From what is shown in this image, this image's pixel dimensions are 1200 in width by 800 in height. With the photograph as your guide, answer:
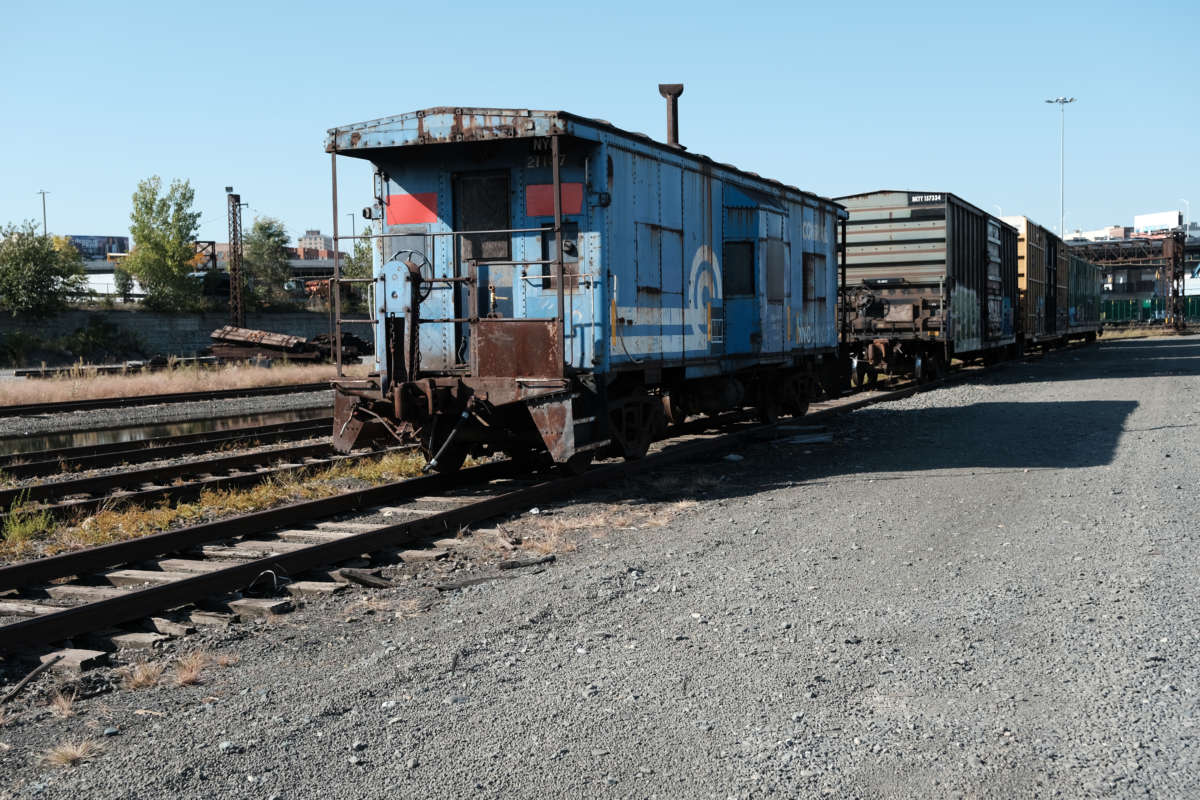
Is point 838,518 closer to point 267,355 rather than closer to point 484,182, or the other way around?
point 484,182

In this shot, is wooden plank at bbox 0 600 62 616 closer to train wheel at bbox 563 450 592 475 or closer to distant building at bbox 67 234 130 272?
train wheel at bbox 563 450 592 475

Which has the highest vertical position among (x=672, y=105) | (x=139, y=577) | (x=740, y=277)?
(x=672, y=105)

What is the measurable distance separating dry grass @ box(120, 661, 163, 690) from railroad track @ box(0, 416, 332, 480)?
293 inches

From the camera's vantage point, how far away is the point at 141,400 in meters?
20.5

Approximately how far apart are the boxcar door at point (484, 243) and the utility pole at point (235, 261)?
42.8 m

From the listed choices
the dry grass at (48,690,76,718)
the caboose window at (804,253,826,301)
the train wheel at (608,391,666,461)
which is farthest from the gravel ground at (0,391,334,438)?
the dry grass at (48,690,76,718)

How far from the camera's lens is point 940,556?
23.0 ft

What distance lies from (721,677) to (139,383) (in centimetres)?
2318

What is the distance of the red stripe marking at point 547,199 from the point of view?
9.84 meters

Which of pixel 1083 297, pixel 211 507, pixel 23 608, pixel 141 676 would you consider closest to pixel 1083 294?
pixel 1083 297

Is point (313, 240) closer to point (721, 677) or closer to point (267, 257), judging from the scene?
point (267, 257)

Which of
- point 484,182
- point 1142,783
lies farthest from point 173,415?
point 1142,783

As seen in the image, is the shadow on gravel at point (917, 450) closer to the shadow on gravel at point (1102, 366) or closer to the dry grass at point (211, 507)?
the dry grass at point (211, 507)

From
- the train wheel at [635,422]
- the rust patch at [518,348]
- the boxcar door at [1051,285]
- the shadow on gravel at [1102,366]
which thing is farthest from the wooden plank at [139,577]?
the boxcar door at [1051,285]
